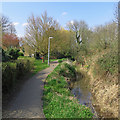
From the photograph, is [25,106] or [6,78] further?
[6,78]

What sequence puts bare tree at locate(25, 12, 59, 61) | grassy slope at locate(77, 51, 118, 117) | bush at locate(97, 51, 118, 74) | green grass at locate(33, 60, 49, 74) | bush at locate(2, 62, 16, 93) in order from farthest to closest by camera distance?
bare tree at locate(25, 12, 59, 61) → green grass at locate(33, 60, 49, 74) → bush at locate(97, 51, 118, 74) → grassy slope at locate(77, 51, 118, 117) → bush at locate(2, 62, 16, 93)

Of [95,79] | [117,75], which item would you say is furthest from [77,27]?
[117,75]

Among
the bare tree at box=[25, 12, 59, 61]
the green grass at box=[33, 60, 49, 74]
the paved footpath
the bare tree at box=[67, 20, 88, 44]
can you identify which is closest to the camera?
the paved footpath

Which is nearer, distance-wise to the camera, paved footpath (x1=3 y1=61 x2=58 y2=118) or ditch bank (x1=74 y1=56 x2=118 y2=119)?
paved footpath (x1=3 y1=61 x2=58 y2=118)

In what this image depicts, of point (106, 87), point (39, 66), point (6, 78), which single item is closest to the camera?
point (6, 78)

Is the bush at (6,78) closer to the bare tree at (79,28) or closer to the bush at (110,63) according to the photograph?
the bush at (110,63)

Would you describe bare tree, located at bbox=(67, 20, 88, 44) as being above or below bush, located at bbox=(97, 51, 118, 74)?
above

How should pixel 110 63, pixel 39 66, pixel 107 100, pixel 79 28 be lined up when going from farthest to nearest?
pixel 79 28 < pixel 39 66 < pixel 110 63 < pixel 107 100

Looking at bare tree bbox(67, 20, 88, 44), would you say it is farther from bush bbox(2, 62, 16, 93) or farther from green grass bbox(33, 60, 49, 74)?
bush bbox(2, 62, 16, 93)

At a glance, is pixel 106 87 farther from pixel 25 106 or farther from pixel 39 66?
pixel 39 66

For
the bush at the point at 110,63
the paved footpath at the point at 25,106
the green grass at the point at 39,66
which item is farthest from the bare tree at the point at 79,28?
the paved footpath at the point at 25,106

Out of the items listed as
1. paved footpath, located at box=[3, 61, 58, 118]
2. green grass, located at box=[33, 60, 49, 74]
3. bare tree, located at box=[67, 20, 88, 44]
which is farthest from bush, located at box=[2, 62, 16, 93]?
bare tree, located at box=[67, 20, 88, 44]

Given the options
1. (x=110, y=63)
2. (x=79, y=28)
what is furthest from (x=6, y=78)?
(x=79, y=28)

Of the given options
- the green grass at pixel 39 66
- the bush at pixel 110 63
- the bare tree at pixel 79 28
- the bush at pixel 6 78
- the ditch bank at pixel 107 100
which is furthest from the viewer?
the bare tree at pixel 79 28
